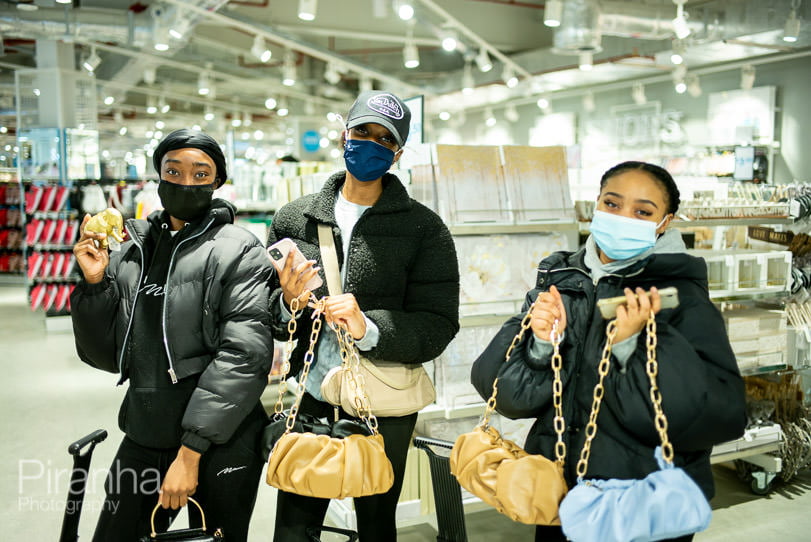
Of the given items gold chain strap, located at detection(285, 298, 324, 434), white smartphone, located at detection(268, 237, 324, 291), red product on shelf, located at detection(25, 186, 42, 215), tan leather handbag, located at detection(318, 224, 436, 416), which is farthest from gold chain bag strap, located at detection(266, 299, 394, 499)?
red product on shelf, located at detection(25, 186, 42, 215)

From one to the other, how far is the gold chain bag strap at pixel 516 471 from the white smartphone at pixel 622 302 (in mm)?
124

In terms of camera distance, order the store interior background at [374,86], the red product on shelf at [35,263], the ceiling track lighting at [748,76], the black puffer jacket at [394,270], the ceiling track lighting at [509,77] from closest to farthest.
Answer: the black puffer jacket at [394,270]
the store interior background at [374,86]
the red product on shelf at [35,263]
the ceiling track lighting at [748,76]
the ceiling track lighting at [509,77]

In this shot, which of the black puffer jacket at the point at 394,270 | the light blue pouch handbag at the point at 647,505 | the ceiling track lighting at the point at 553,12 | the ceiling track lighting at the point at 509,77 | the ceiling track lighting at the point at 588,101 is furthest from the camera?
the ceiling track lighting at the point at 588,101

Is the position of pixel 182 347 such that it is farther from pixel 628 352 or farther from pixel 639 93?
pixel 639 93

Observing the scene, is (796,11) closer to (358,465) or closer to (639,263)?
(639,263)

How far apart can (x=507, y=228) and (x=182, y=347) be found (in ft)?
5.91

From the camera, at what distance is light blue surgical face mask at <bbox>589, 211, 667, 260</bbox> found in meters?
1.63

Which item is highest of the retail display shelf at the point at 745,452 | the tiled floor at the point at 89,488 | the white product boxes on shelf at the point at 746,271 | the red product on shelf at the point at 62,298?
the white product boxes on shelf at the point at 746,271

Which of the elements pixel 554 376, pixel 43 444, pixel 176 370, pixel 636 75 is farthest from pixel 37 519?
pixel 636 75

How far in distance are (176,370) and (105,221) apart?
1.63 feet

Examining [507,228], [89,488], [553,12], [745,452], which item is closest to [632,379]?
[507,228]

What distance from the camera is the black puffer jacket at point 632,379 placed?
58.1 inches

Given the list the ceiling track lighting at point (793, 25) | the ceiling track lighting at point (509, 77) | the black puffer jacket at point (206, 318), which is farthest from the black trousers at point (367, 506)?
the ceiling track lighting at point (509, 77)

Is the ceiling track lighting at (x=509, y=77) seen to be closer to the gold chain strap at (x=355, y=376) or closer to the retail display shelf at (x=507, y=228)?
the retail display shelf at (x=507, y=228)
